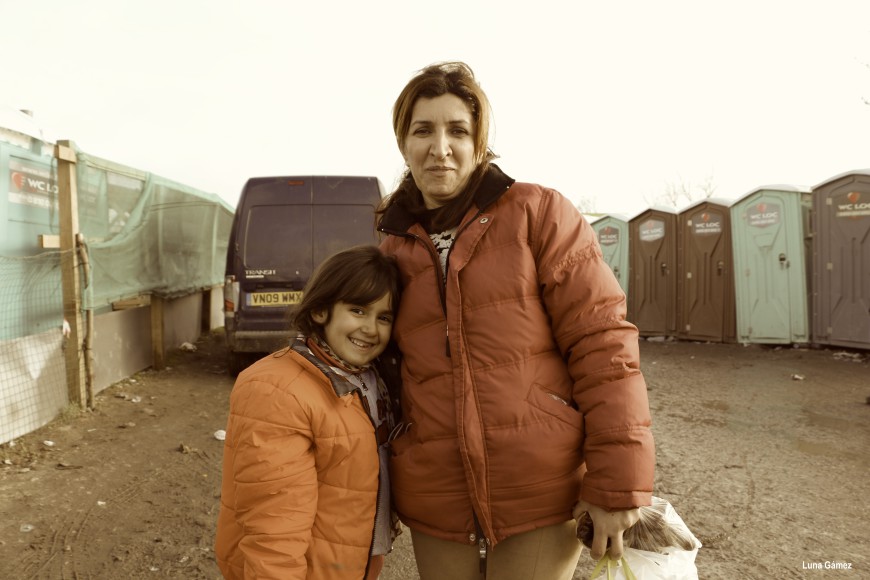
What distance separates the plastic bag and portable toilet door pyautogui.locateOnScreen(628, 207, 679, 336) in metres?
11.1

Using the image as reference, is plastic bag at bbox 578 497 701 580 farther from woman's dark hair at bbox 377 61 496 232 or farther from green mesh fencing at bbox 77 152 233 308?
green mesh fencing at bbox 77 152 233 308

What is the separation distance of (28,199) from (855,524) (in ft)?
22.2

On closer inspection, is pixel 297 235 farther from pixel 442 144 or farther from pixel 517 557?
pixel 517 557

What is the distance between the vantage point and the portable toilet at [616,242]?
1293cm

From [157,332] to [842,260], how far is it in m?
10.3

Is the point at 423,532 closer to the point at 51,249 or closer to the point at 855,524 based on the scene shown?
the point at 855,524

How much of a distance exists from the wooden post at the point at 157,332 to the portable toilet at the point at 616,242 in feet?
28.9

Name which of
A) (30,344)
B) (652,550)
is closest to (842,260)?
(652,550)

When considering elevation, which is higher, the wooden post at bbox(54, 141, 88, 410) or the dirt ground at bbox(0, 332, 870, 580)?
the wooden post at bbox(54, 141, 88, 410)

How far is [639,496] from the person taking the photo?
144cm

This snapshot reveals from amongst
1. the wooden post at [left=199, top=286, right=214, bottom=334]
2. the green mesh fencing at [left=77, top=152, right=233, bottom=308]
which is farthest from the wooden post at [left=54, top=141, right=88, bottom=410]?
the wooden post at [left=199, top=286, right=214, bottom=334]

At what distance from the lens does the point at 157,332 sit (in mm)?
8039

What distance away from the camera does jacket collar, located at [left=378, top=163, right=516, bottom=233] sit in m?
1.62

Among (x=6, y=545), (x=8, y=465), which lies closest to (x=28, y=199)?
(x=8, y=465)
